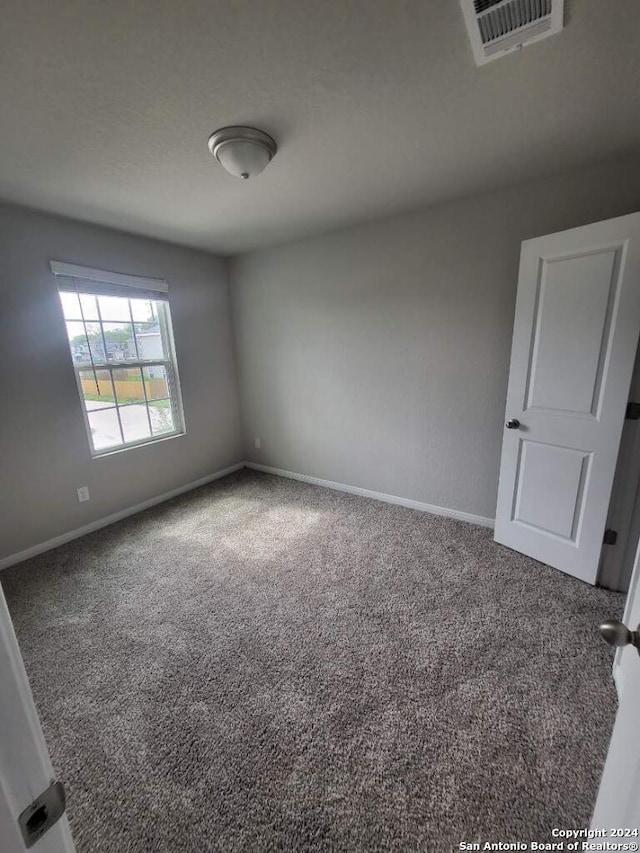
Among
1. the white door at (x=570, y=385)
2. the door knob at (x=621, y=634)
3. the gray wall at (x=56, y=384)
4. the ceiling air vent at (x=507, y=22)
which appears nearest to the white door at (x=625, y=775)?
the door knob at (x=621, y=634)

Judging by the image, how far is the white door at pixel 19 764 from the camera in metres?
0.43

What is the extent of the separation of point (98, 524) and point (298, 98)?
314cm

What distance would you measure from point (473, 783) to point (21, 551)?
2.97m

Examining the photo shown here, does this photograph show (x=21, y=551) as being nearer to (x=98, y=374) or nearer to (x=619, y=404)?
(x=98, y=374)

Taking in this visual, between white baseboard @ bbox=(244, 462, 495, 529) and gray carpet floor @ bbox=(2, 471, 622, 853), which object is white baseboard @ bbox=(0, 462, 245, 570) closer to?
gray carpet floor @ bbox=(2, 471, 622, 853)

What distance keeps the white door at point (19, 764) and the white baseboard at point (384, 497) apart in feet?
9.09

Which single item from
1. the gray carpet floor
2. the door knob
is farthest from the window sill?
the door knob

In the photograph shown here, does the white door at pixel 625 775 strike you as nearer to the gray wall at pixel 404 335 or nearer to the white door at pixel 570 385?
the white door at pixel 570 385

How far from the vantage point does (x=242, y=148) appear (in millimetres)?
1651

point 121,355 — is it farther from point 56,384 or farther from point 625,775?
point 625,775

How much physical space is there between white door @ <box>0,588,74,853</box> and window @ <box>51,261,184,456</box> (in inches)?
109

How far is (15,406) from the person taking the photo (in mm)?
2402

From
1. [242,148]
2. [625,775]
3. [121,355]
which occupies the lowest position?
[625,775]

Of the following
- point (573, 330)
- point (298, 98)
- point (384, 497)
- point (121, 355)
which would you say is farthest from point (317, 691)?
point (121, 355)
